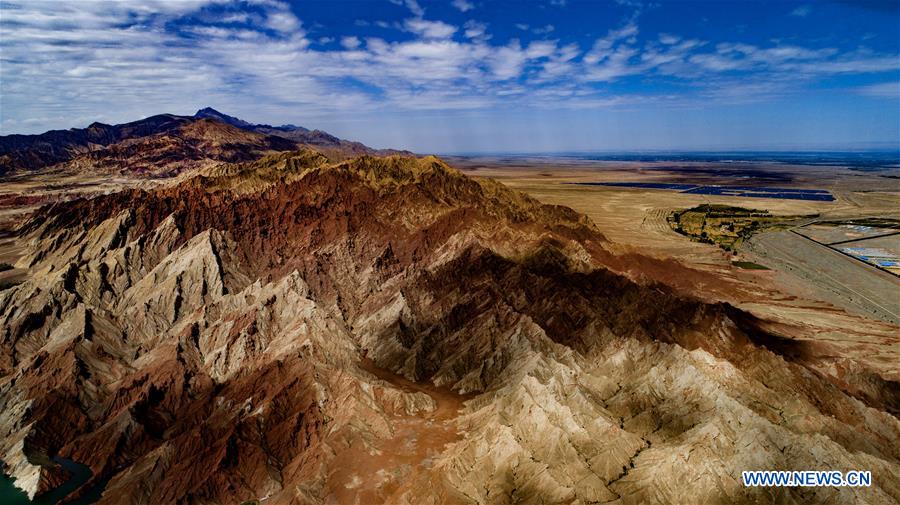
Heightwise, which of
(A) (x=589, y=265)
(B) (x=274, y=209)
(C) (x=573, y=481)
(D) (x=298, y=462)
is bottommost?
(D) (x=298, y=462)

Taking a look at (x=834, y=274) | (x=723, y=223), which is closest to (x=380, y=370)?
(x=834, y=274)

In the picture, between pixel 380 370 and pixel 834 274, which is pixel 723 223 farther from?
pixel 380 370

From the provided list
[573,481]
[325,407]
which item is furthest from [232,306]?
[573,481]

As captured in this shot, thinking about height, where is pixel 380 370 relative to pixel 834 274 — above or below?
below

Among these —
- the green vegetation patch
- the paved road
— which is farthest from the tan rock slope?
the green vegetation patch

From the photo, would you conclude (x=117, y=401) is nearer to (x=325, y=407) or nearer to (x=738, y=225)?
(x=325, y=407)
